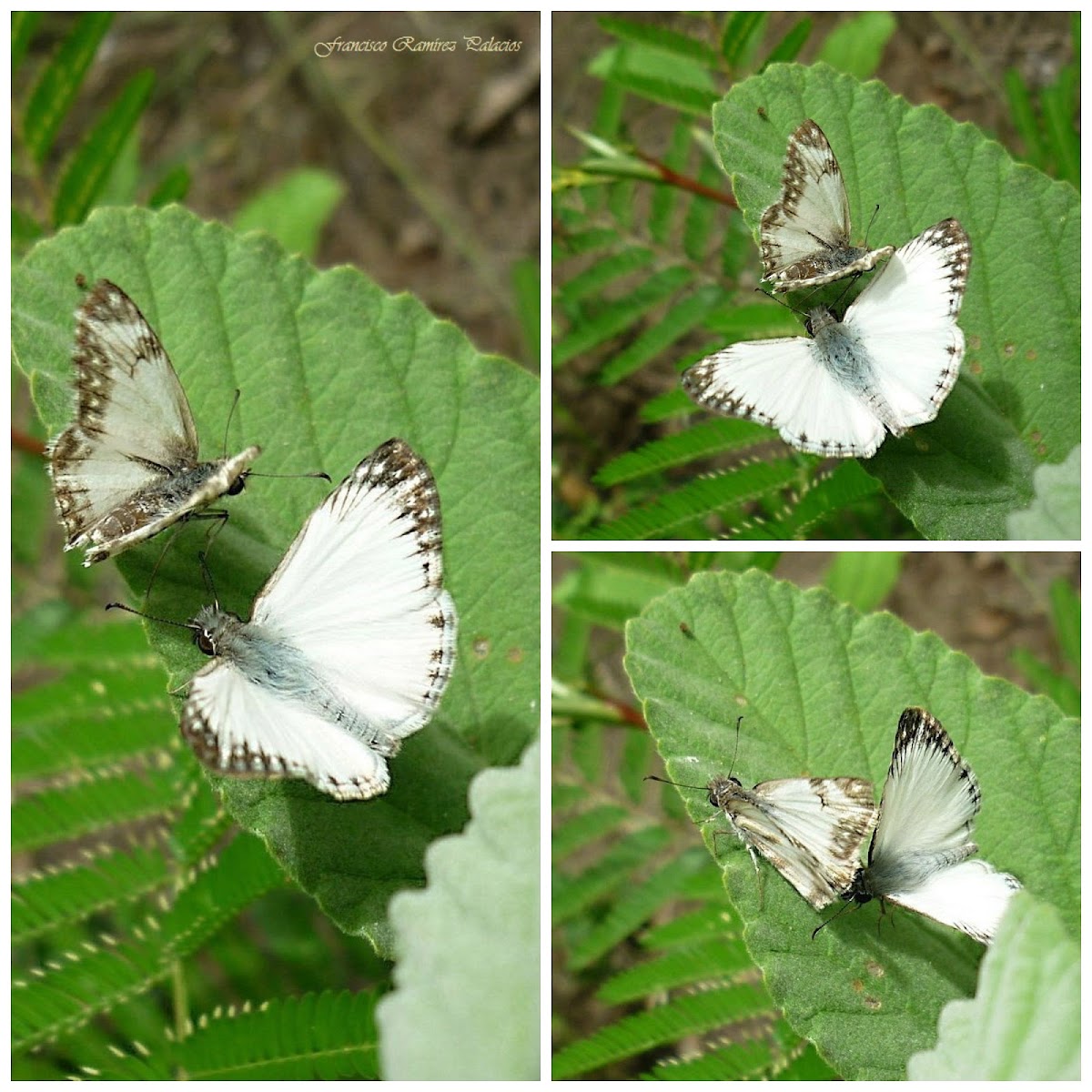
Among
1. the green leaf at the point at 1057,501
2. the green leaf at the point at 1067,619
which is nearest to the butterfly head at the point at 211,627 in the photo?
the green leaf at the point at 1057,501

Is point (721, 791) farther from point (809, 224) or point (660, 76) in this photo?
point (660, 76)

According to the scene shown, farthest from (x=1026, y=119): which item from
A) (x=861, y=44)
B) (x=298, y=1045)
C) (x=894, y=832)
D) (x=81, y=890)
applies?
(x=81, y=890)

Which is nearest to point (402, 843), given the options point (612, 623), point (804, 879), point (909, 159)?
point (804, 879)

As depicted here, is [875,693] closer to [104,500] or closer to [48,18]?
[104,500]

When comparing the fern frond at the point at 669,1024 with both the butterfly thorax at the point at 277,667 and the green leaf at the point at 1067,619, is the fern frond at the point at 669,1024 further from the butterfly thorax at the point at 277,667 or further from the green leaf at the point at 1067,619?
the green leaf at the point at 1067,619

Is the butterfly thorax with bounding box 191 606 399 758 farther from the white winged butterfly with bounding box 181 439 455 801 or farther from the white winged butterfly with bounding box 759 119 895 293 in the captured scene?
the white winged butterfly with bounding box 759 119 895 293

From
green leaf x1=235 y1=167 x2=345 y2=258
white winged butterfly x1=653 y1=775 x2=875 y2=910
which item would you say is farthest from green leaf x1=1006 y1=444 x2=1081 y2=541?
green leaf x1=235 y1=167 x2=345 y2=258
